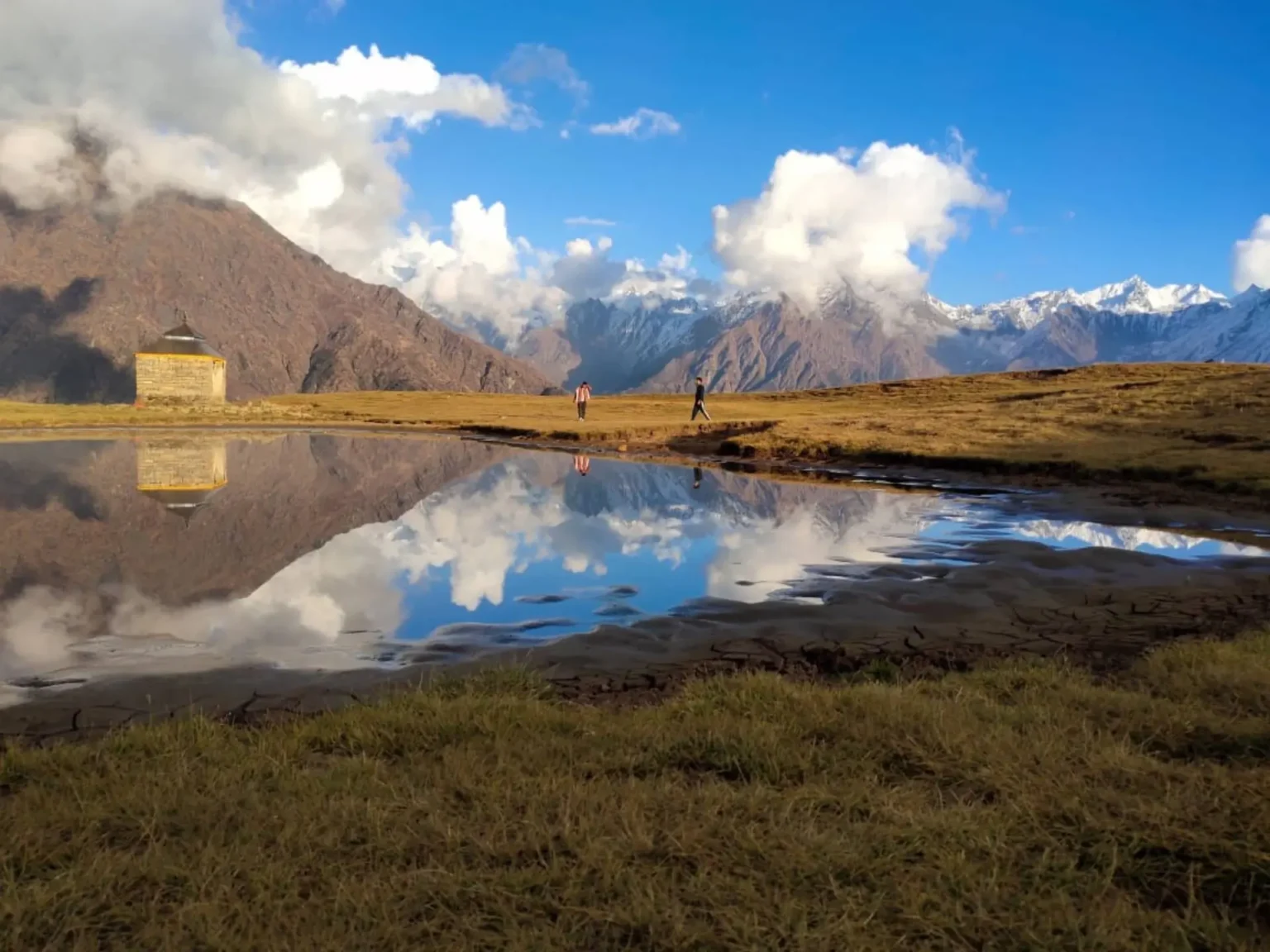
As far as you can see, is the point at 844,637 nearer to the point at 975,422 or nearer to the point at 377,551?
the point at 377,551

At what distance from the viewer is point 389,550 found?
16234 mm

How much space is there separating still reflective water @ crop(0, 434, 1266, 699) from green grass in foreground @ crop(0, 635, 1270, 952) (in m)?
3.56

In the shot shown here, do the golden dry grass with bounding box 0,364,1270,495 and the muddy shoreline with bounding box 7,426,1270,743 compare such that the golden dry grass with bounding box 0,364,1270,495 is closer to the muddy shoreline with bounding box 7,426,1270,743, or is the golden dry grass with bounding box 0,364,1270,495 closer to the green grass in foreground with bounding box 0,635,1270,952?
the muddy shoreline with bounding box 7,426,1270,743

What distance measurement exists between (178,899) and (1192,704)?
7625 mm

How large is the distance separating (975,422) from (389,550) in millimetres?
44650

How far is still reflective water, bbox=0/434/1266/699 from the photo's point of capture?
1039cm

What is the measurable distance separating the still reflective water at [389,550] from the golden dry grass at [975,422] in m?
10.5

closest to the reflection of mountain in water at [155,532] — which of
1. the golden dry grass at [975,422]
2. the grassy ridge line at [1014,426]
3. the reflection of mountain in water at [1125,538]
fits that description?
the reflection of mountain in water at [1125,538]

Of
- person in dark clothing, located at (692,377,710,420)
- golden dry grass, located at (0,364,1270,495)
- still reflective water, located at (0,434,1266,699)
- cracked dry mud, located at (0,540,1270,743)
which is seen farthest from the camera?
person in dark clothing, located at (692,377,710,420)

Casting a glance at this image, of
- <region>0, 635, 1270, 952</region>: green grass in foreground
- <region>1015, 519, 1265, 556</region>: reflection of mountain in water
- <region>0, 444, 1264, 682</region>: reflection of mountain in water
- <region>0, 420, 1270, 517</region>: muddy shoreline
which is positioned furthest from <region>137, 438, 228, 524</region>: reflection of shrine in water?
<region>1015, 519, 1265, 556</region>: reflection of mountain in water

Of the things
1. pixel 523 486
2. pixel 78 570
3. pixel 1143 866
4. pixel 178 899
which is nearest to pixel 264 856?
pixel 178 899

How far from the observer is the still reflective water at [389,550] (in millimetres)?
10391

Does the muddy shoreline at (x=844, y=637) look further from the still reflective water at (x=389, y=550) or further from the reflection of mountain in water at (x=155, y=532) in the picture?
the reflection of mountain in water at (x=155, y=532)

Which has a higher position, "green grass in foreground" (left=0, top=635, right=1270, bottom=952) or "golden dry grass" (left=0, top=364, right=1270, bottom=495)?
"golden dry grass" (left=0, top=364, right=1270, bottom=495)
